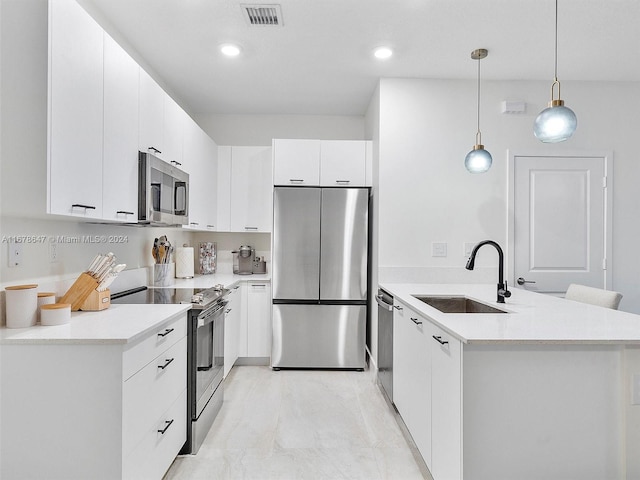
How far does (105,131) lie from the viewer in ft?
6.18

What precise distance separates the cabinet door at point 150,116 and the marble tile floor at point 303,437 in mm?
1845

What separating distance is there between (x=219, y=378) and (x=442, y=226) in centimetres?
219

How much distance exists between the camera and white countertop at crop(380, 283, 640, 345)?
148 centimetres

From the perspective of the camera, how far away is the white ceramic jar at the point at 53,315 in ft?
5.50

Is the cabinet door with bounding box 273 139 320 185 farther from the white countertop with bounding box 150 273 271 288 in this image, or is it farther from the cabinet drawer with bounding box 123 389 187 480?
the cabinet drawer with bounding box 123 389 187 480

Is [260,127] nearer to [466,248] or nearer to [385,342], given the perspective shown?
[466,248]

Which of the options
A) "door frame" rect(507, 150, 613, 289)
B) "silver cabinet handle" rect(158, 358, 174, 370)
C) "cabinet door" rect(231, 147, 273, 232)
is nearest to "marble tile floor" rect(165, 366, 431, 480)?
"silver cabinet handle" rect(158, 358, 174, 370)

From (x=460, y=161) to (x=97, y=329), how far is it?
298cm

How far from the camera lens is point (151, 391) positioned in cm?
174

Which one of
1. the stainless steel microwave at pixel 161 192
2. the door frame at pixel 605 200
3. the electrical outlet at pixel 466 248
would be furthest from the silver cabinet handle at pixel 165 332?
the door frame at pixel 605 200

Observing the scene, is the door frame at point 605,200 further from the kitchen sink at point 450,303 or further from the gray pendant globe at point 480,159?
the kitchen sink at point 450,303

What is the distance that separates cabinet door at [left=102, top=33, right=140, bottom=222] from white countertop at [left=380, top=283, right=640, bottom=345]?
1.66 m

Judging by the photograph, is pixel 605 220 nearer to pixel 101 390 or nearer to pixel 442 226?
pixel 442 226

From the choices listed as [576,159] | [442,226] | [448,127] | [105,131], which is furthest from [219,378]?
[576,159]
